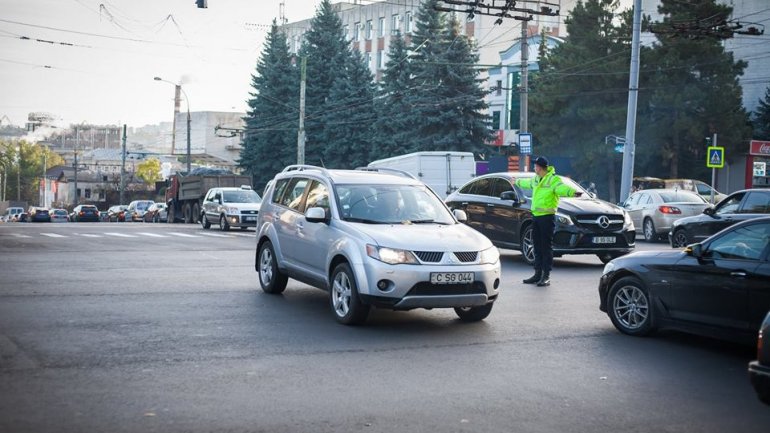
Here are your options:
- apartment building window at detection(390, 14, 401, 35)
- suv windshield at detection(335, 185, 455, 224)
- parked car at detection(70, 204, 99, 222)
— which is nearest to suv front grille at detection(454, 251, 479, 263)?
suv windshield at detection(335, 185, 455, 224)

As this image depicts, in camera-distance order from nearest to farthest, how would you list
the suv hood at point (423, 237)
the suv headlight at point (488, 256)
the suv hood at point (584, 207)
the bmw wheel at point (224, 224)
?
the suv hood at point (423, 237) < the suv headlight at point (488, 256) < the suv hood at point (584, 207) < the bmw wheel at point (224, 224)

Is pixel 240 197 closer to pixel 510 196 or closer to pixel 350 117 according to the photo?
pixel 510 196

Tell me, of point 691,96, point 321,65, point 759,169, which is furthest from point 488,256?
point 321,65

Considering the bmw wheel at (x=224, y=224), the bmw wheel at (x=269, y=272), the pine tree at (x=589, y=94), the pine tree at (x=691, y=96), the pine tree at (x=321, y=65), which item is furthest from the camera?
the pine tree at (x=321, y=65)

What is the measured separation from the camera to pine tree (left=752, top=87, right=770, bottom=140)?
172 ft

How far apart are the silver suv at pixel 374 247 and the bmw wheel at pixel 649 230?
15221 millimetres

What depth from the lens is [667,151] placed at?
48.2 m

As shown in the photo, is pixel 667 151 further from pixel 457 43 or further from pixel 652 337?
pixel 652 337

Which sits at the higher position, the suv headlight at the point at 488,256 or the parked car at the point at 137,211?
the suv headlight at the point at 488,256

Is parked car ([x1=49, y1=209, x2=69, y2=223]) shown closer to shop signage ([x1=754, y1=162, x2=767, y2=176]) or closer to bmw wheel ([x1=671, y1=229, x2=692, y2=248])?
shop signage ([x1=754, y1=162, x2=767, y2=176])

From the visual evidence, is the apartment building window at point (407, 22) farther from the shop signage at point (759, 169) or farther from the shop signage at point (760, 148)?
the shop signage at point (759, 169)

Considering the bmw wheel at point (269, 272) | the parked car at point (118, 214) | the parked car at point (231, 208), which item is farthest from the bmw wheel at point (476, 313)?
the parked car at point (118, 214)

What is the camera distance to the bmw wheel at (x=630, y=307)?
8.82 metres

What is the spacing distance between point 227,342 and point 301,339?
704 mm
